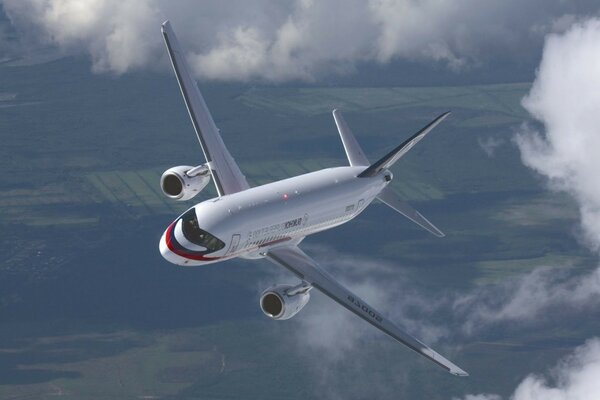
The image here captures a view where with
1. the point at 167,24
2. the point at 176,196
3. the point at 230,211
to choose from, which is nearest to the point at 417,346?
the point at 230,211

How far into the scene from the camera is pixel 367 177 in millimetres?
116188

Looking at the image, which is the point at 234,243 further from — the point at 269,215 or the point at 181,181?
the point at 181,181

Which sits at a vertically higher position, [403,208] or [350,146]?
[350,146]

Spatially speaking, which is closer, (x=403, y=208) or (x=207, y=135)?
(x=207, y=135)

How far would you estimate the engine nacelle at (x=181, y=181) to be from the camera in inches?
4178

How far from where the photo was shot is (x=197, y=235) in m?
97.1

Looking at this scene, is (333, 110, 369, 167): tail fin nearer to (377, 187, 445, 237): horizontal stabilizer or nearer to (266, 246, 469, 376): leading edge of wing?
(377, 187, 445, 237): horizontal stabilizer

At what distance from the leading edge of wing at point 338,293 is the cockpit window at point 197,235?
632cm

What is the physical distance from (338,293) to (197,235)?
1224cm

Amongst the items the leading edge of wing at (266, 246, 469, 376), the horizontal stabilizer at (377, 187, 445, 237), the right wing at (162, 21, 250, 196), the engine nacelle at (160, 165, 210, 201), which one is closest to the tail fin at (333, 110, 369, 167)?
the horizontal stabilizer at (377, 187, 445, 237)

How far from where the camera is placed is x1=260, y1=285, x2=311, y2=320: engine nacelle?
98.5 meters

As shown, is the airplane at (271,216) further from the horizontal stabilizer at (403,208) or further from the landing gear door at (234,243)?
the horizontal stabilizer at (403,208)

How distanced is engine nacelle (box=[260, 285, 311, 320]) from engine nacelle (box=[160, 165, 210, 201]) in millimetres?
12527

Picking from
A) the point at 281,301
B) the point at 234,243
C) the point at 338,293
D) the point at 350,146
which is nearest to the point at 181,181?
the point at 234,243
